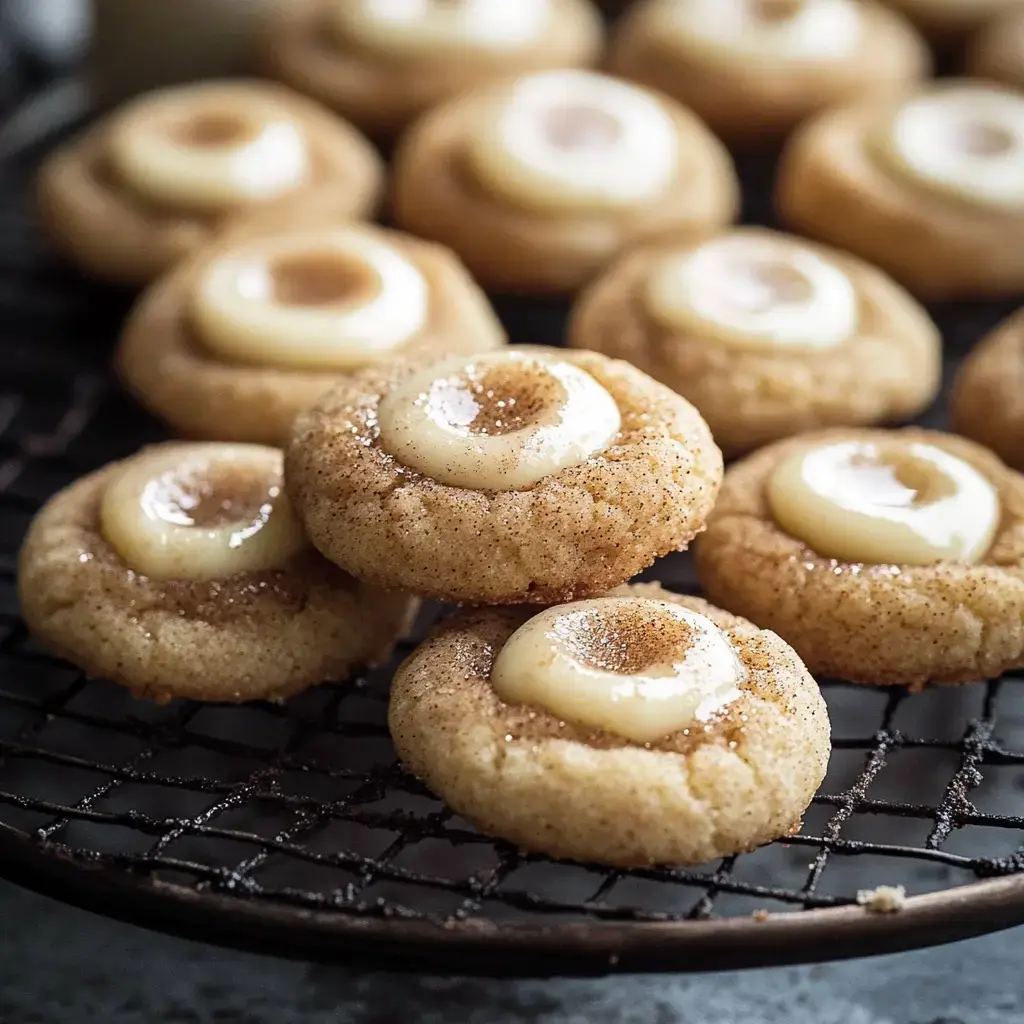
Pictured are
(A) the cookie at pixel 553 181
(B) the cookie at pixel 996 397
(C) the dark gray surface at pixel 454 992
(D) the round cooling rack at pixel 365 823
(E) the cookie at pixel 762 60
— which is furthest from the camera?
(E) the cookie at pixel 762 60

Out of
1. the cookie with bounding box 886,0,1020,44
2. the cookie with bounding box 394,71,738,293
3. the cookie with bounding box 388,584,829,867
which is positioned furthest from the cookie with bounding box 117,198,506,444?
the cookie with bounding box 886,0,1020,44

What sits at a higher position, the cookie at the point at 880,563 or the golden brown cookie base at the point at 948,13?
the golden brown cookie base at the point at 948,13

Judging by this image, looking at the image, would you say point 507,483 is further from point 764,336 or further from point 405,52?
point 405,52

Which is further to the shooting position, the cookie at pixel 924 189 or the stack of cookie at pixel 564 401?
the cookie at pixel 924 189

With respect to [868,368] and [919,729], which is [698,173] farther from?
[919,729]

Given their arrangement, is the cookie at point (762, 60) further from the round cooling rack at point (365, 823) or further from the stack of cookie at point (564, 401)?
the round cooling rack at point (365, 823)

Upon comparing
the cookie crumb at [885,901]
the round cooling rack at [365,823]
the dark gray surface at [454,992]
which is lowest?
the dark gray surface at [454,992]

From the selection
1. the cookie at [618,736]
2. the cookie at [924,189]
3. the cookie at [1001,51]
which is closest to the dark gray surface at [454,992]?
the cookie at [618,736]
